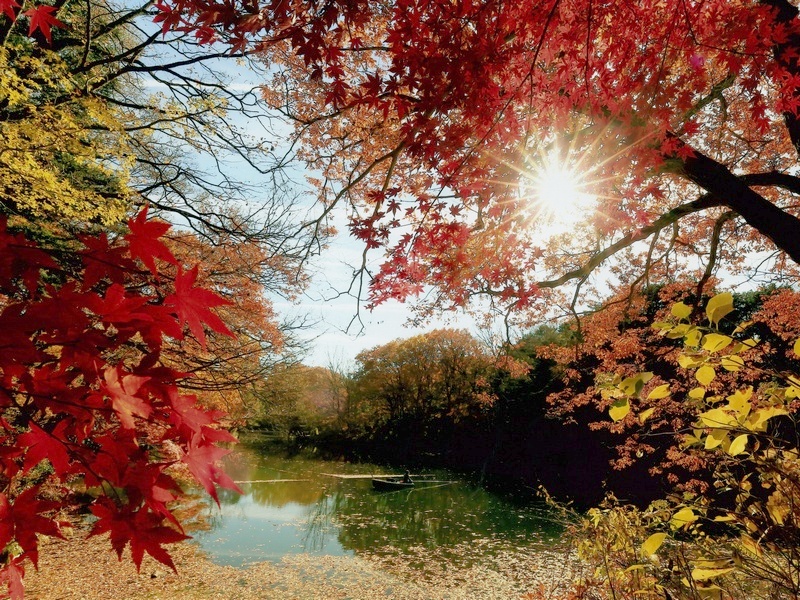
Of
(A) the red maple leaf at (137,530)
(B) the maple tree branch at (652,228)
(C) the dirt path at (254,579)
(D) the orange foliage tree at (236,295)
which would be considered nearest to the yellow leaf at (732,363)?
(A) the red maple leaf at (137,530)

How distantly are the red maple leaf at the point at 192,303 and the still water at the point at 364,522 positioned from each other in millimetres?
6442

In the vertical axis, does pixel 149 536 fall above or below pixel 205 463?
below

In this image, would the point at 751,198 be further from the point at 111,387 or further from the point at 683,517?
the point at 111,387

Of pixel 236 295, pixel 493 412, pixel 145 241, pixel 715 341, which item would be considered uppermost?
pixel 236 295

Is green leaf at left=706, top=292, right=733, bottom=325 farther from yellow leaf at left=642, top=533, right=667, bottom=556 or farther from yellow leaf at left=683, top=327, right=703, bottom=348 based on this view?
yellow leaf at left=642, top=533, right=667, bottom=556

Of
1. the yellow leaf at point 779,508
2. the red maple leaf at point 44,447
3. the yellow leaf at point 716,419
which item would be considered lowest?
the yellow leaf at point 779,508

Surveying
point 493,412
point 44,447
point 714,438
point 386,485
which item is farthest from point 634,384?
point 493,412

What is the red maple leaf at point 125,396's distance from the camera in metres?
0.77

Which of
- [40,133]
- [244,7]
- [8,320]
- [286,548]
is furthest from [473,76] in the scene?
[286,548]

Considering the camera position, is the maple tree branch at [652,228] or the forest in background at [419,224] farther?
the maple tree branch at [652,228]

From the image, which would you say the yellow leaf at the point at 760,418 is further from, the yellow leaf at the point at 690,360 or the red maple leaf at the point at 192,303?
the red maple leaf at the point at 192,303

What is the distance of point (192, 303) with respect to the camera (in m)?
0.93

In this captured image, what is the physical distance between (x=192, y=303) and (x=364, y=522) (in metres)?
12.1

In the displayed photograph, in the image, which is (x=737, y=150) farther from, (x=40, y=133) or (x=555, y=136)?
(x=40, y=133)
